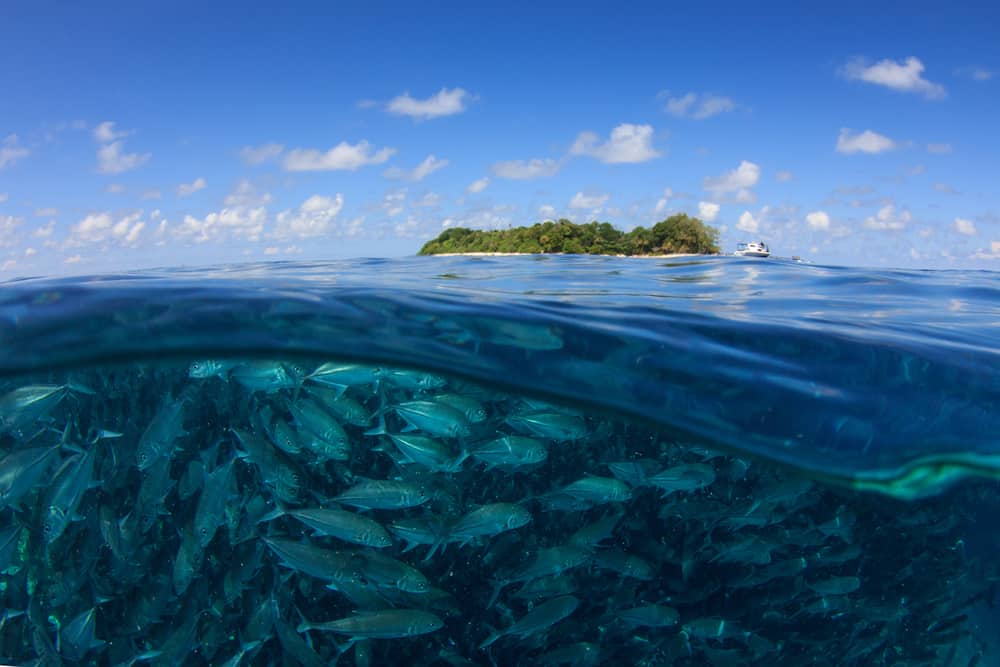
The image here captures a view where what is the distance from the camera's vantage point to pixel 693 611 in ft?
17.8

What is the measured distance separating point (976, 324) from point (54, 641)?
8729 mm

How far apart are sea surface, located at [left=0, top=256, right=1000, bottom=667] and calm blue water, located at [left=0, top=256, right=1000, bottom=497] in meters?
0.02

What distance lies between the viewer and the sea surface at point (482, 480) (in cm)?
505

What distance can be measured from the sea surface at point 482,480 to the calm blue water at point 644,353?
0.08 feet

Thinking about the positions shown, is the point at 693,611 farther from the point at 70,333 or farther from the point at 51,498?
the point at 70,333

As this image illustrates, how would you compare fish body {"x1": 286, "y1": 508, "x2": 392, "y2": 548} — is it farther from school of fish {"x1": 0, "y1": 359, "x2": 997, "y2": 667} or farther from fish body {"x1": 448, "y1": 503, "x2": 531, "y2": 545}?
fish body {"x1": 448, "y1": 503, "x2": 531, "y2": 545}

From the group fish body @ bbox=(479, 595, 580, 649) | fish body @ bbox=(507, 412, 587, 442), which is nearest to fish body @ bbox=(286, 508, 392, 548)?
fish body @ bbox=(479, 595, 580, 649)

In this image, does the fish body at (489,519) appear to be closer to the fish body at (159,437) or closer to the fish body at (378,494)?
the fish body at (378,494)

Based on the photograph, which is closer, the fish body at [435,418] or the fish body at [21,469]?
the fish body at [435,418]

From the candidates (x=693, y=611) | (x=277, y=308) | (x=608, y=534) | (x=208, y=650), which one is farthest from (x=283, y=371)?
(x=693, y=611)

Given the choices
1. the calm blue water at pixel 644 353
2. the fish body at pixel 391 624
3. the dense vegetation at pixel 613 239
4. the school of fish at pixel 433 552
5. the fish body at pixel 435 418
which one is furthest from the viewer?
the dense vegetation at pixel 613 239

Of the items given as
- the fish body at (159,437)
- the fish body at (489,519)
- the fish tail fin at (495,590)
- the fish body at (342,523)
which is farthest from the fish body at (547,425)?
the fish body at (159,437)

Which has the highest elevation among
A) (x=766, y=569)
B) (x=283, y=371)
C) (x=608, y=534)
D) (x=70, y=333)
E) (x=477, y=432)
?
(x=70, y=333)

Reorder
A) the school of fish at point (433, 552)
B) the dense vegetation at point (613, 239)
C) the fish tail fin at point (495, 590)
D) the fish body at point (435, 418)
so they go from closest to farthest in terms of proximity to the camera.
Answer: the fish body at point (435, 418) → the school of fish at point (433, 552) → the fish tail fin at point (495, 590) → the dense vegetation at point (613, 239)
